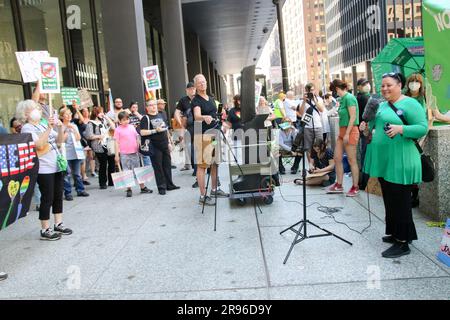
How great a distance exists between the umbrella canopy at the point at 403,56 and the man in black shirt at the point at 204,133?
9.53ft

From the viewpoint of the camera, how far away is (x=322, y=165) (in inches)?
315

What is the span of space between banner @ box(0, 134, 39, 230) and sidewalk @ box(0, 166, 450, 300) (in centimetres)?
64

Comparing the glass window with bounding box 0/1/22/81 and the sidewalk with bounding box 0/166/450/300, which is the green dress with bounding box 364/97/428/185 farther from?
the glass window with bounding box 0/1/22/81

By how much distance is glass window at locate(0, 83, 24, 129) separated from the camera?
8.80 metres

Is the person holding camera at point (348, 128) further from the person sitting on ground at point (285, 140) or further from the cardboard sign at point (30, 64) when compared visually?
the cardboard sign at point (30, 64)

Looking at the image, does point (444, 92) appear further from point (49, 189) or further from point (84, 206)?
point (84, 206)

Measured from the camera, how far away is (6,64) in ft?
29.9

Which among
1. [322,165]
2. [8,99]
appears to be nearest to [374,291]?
[322,165]

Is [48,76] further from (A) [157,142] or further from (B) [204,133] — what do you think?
(A) [157,142]

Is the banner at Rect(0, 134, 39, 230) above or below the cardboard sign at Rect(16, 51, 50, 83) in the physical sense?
below

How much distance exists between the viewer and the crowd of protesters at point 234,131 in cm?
395

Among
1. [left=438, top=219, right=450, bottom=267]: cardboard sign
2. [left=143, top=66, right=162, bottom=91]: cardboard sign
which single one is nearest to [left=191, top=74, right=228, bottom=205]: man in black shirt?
[left=438, top=219, right=450, bottom=267]: cardboard sign

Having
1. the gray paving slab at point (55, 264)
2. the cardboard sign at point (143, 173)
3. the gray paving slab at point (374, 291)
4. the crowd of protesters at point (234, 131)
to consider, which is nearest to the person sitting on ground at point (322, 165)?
the crowd of protesters at point (234, 131)

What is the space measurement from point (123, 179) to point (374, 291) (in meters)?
5.53
